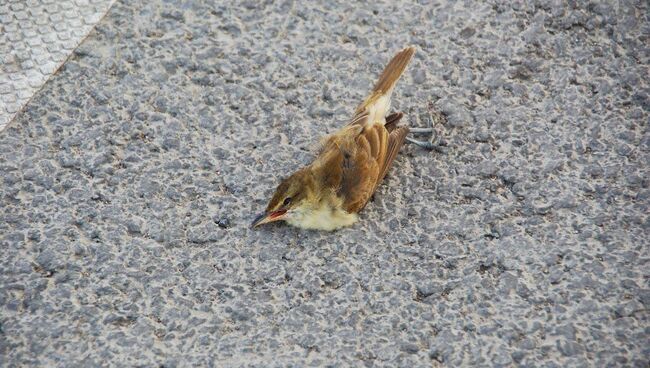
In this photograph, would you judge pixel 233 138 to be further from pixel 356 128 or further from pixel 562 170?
pixel 562 170

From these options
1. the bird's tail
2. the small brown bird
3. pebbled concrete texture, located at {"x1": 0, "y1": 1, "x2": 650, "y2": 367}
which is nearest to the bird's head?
the small brown bird

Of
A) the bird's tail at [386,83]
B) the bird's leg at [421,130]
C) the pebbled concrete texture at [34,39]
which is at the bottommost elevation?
the pebbled concrete texture at [34,39]

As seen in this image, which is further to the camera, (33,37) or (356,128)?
(33,37)

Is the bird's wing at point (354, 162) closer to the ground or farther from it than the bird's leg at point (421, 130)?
closer to the ground

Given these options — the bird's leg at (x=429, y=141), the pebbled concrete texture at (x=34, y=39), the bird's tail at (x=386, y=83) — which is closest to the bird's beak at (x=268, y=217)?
the bird's tail at (x=386, y=83)

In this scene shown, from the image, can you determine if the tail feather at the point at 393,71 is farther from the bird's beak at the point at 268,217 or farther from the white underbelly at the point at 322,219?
the bird's beak at the point at 268,217

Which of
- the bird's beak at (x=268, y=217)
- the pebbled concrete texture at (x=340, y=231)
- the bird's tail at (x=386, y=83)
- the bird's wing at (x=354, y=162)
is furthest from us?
the bird's tail at (x=386, y=83)

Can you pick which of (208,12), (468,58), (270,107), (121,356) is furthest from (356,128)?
(121,356)
